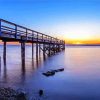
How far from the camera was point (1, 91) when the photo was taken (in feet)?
31.2

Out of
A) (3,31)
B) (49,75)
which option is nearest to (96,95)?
(49,75)

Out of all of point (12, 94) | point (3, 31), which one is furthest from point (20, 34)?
point (12, 94)

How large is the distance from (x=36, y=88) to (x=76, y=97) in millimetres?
2539

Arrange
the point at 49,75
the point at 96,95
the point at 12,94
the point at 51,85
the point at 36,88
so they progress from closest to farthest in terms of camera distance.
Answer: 1. the point at 12,94
2. the point at 96,95
3. the point at 36,88
4. the point at 51,85
5. the point at 49,75

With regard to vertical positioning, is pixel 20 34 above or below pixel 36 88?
above

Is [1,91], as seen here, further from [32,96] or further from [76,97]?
[76,97]

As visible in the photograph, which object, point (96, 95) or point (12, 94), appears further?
point (96, 95)

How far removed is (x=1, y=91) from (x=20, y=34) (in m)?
10.8

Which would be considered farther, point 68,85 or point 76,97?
point 68,85

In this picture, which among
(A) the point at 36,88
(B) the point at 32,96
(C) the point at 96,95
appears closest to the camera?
(B) the point at 32,96

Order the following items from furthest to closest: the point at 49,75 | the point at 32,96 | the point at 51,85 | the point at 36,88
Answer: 1. the point at 49,75
2. the point at 51,85
3. the point at 36,88
4. the point at 32,96

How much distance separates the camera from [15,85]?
12367 mm

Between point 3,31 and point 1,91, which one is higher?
point 3,31

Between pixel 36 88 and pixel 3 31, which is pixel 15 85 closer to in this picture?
pixel 36 88
